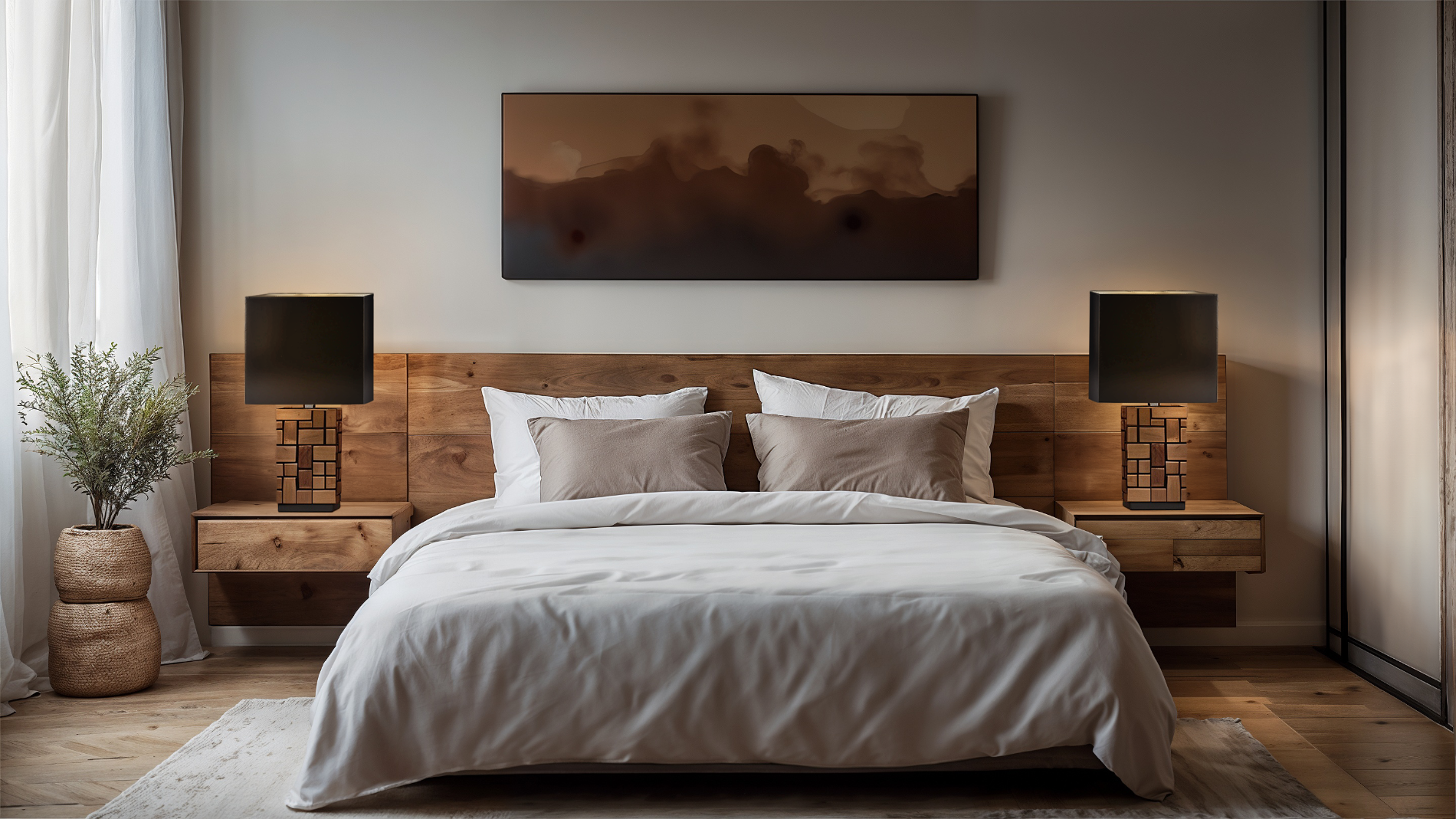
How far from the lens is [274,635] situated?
12.0 feet

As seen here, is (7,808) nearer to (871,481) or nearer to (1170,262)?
(871,481)

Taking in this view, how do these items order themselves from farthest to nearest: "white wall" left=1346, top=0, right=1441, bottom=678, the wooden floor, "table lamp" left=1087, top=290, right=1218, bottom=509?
"table lamp" left=1087, top=290, right=1218, bottom=509, "white wall" left=1346, top=0, right=1441, bottom=678, the wooden floor

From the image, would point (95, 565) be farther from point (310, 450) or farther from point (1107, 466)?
point (1107, 466)

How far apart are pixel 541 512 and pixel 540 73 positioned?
1779 millimetres

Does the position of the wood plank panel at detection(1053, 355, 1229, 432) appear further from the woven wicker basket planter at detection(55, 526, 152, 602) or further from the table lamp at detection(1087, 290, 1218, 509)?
the woven wicker basket planter at detection(55, 526, 152, 602)

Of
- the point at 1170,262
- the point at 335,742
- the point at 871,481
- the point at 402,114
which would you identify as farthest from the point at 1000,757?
the point at 402,114

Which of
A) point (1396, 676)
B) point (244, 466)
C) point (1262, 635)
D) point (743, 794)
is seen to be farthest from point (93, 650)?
point (1396, 676)

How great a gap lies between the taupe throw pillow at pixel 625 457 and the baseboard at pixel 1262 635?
1.92 m

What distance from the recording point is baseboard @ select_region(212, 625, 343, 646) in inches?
144

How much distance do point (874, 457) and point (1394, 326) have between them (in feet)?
5.95

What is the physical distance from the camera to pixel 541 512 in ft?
9.43

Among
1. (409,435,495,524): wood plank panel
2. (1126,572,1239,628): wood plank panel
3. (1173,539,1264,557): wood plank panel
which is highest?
(409,435,495,524): wood plank panel

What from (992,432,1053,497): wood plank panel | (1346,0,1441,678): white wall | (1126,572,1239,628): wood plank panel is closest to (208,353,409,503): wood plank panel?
(992,432,1053,497): wood plank panel

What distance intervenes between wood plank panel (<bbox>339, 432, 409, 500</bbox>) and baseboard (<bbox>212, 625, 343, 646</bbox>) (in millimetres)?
529
